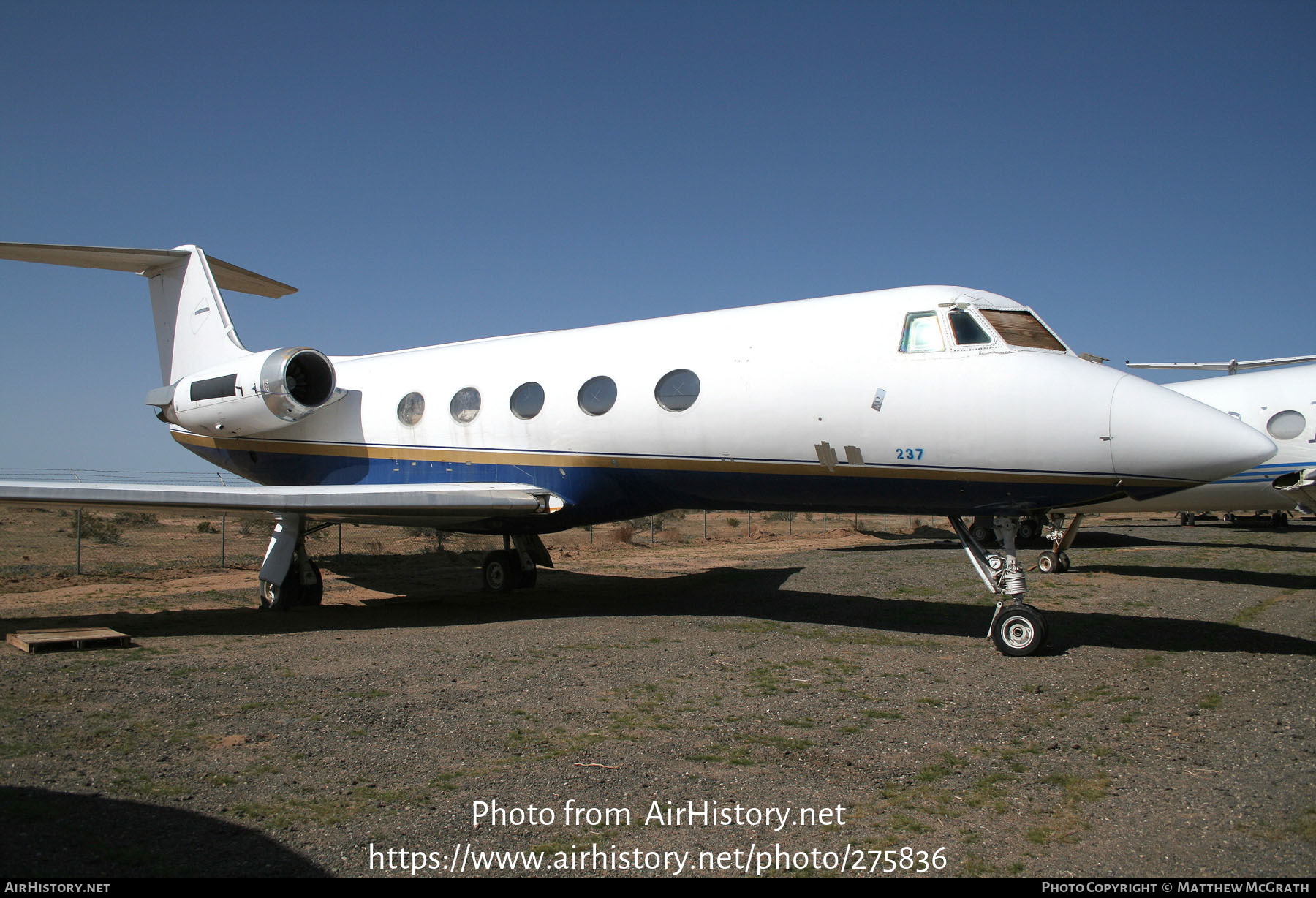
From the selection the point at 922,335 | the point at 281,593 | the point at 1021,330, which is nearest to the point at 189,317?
the point at 281,593

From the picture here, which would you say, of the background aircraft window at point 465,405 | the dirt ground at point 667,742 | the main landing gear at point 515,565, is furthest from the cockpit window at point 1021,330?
the main landing gear at point 515,565

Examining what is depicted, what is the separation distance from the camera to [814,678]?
7211mm

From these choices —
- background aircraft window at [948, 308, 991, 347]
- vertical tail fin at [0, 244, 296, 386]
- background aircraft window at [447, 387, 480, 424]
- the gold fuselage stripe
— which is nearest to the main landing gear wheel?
the gold fuselage stripe

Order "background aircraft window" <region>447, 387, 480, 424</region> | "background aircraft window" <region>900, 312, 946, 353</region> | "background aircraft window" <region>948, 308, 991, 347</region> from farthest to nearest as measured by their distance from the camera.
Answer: "background aircraft window" <region>447, 387, 480, 424</region>, "background aircraft window" <region>900, 312, 946, 353</region>, "background aircraft window" <region>948, 308, 991, 347</region>

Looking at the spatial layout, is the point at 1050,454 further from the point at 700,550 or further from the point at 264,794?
the point at 700,550

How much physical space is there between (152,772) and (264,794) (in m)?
0.85

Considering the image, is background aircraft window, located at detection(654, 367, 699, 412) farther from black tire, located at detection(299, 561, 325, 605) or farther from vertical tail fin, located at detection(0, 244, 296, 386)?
vertical tail fin, located at detection(0, 244, 296, 386)

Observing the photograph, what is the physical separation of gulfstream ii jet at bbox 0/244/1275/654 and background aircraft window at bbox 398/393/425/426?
4 centimetres

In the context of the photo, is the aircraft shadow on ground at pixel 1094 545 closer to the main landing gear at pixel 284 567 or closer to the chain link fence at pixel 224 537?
the chain link fence at pixel 224 537

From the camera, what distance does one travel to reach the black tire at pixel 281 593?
37.4ft

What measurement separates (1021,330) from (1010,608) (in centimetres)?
274

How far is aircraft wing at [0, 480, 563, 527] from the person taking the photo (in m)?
9.79

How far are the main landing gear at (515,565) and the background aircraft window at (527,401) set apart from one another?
320cm

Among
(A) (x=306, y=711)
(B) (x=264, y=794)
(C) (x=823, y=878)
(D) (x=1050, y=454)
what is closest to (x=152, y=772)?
(B) (x=264, y=794)
